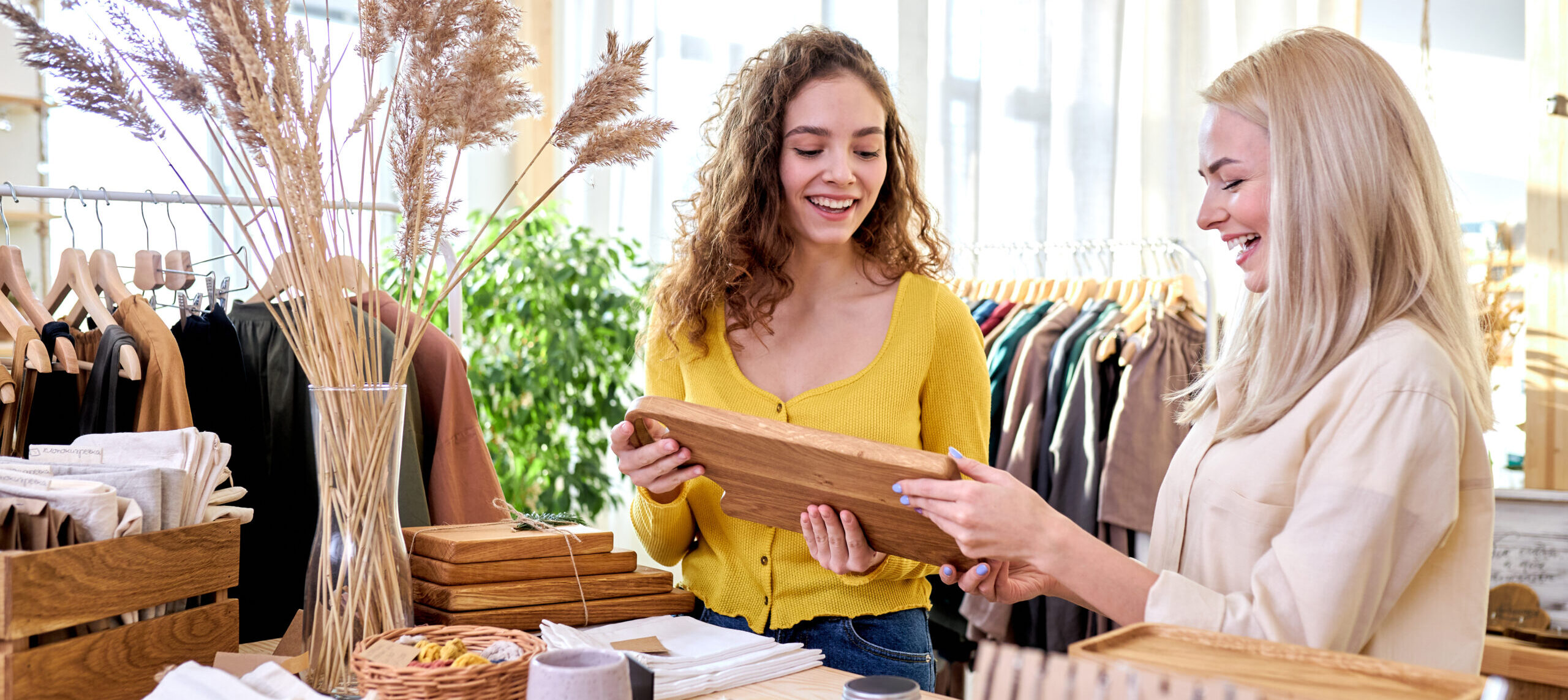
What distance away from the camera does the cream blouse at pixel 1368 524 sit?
0.99m

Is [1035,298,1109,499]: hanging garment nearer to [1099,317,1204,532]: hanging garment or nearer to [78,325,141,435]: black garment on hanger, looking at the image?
[1099,317,1204,532]: hanging garment

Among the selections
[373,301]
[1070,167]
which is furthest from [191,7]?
[1070,167]

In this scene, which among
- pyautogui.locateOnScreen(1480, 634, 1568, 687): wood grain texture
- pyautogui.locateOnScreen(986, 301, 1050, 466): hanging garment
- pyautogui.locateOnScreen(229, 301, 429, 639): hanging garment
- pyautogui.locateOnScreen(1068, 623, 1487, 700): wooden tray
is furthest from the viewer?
pyautogui.locateOnScreen(986, 301, 1050, 466): hanging garment

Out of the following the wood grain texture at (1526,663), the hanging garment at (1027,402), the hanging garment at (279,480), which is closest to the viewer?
the hanging garment at (279,480)

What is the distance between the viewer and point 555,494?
12.7ft

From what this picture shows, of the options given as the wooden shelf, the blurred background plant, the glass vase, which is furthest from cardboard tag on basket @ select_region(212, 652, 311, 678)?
the wooden shelf

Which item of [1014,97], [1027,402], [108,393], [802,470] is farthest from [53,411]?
[1014,97]

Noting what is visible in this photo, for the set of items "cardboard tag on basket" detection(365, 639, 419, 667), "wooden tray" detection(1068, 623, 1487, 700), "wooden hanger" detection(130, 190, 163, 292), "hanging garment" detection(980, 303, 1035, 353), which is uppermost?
"wooden hanger" detection(130, 190, 163, 292)

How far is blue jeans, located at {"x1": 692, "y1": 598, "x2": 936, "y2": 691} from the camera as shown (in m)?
1.52

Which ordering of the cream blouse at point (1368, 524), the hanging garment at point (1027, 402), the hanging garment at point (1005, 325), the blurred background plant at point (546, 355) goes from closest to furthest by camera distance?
the cream blouse at point (1368, 524) → the hanging garment at point (1027, 402) → the hanging garment at point (1005, 325) → the blurred background plant at point (546, 355)

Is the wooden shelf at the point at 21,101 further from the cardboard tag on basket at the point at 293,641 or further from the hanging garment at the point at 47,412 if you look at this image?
the cardboard tag on basket at the point at 293,641

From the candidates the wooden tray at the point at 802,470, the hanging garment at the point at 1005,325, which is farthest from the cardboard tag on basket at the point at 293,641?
the hanging garment at the point at 1005,325

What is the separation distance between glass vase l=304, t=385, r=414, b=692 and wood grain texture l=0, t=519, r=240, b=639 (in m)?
0.13

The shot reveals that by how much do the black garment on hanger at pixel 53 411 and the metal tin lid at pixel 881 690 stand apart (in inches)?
54.1
